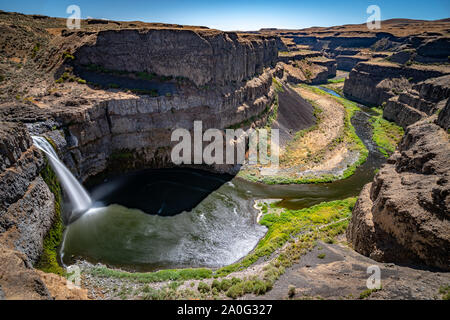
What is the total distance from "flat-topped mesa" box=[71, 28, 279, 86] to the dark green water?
14.6 meters

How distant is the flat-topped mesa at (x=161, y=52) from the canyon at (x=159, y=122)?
0.14 metres

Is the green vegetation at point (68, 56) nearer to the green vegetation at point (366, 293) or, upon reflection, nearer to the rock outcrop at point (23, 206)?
the rock outcrop at point (23, 206)

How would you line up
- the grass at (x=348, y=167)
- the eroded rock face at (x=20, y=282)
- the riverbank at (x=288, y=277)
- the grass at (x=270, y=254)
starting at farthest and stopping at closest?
the grass at (x=348, y=167), the grass at (x=270, y=254), the riverbank at (x=288, y=277), the eroded rock face at (x=20, y=282)

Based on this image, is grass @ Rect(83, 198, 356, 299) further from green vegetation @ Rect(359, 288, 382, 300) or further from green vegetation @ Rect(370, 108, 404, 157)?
green vegetation @ Rect(370, 108, 404, 157)

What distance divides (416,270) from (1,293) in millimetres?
19369

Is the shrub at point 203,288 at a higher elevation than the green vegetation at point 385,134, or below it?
below

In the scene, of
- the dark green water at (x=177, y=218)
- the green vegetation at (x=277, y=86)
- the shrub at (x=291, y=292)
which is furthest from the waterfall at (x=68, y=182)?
the green vegetation at (x=277, y=86)

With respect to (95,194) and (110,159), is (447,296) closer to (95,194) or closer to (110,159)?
(95,194)

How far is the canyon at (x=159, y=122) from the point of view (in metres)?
15.0

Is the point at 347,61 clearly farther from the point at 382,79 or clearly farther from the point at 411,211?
the point at 411,211

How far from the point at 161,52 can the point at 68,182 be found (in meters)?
21.0

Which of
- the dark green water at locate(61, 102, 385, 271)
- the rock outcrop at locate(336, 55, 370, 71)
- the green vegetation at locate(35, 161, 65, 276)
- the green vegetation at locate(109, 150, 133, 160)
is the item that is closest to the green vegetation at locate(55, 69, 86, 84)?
the green vegetation at locate(109, 150, 133, 160)

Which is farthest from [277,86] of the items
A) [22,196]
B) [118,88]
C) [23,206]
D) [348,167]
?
[23,206]

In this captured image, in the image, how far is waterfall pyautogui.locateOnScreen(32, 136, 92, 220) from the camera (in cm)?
2361
